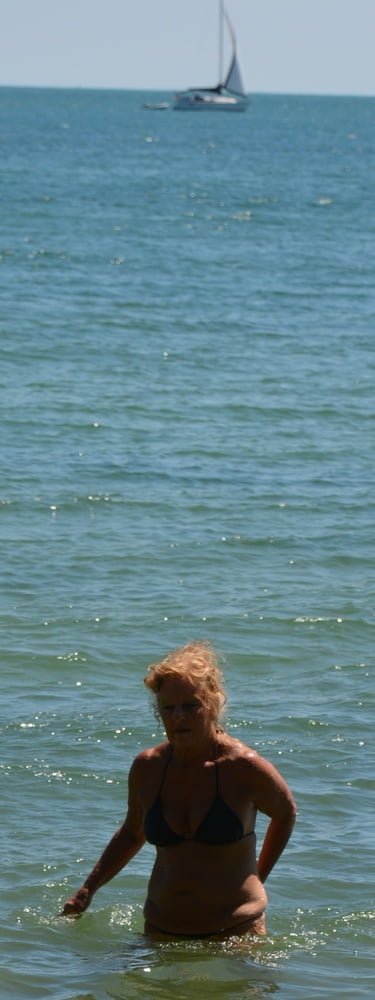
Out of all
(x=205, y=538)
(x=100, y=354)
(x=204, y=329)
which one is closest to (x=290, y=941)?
(x=205, y=538)

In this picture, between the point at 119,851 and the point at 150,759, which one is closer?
the point at 150,759

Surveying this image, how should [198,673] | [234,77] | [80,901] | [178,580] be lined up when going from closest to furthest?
[198,673] < [80,901] < [178,580] < [234,77]

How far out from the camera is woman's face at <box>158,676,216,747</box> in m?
4.94

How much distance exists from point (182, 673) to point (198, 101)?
448 feet

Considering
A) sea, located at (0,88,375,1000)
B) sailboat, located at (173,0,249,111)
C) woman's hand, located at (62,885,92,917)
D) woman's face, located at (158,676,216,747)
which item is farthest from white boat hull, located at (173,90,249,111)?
woman's face, located at (158,676,216,747)

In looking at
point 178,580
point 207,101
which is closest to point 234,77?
point 207,101

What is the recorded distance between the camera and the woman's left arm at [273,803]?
506 cm

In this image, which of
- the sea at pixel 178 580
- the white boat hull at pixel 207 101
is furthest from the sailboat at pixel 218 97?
the sea at pixel 178 580

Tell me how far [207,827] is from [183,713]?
0.39 metres

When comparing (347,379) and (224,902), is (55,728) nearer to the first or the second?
(224,902)

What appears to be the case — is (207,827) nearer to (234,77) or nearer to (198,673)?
(198,673)

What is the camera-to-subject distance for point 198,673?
4.94 metres

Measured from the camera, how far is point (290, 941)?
19.4 ft

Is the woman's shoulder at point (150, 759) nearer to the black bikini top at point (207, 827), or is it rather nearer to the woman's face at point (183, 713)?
the black bikini top at point (207, 827)
